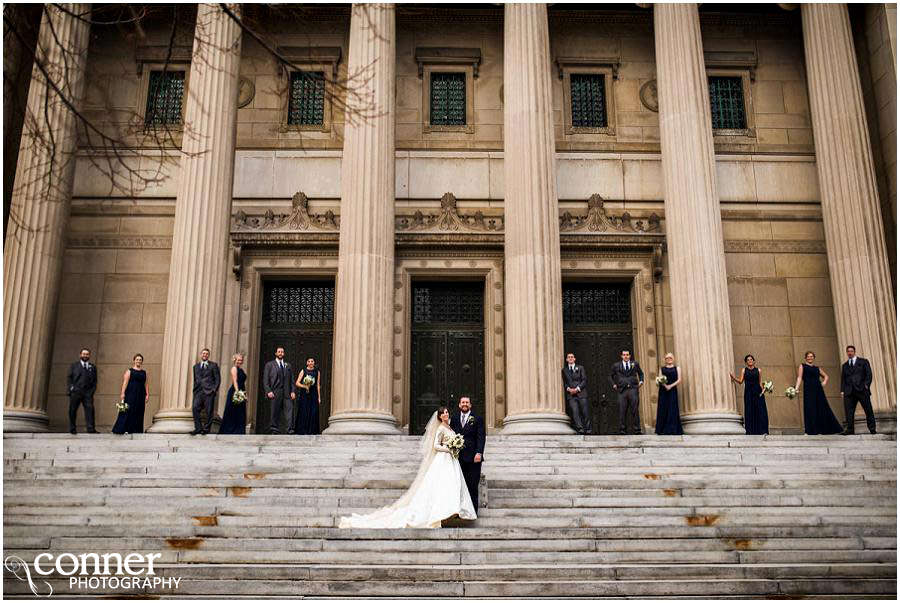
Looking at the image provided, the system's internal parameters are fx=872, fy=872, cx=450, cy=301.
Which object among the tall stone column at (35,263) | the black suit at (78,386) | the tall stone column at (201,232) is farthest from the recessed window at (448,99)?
the black suit at (78,386)

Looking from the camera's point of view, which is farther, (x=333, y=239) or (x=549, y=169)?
(x=333, y=239)

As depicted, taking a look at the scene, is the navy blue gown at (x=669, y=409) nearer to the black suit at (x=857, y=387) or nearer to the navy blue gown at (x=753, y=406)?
the navy blue gown at (x=753, y=406)

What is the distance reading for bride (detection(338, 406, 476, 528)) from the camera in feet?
41.1

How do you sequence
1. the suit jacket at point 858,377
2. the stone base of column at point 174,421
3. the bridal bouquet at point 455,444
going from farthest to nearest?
the stone base of column at point 174,421 < the suit jacket at point 858,377 < the bridal bouquet at point 455,444

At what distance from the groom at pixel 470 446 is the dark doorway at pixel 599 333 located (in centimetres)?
1123

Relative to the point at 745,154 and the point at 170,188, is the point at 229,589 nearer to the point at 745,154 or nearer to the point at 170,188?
the point at 170,188

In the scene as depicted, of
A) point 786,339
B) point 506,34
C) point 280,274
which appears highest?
point 506,34

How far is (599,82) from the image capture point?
27500 mm

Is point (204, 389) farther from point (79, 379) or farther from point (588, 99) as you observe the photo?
point (588, 99)

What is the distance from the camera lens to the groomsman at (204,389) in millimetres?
18922

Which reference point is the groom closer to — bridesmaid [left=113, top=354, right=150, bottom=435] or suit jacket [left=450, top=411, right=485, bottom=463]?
suit jacket [left=450, top=411, right=485, bottom=463]

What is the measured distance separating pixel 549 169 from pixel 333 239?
670cm

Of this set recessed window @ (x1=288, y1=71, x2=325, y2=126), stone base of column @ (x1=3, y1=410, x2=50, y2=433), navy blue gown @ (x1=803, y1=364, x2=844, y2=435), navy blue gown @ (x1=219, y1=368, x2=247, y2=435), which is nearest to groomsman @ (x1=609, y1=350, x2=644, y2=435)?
navy blue gown @ (x1=803, y1=364, x2=844, y2=435)

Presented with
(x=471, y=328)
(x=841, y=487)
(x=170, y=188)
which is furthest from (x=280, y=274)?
(x=841, y=487)
